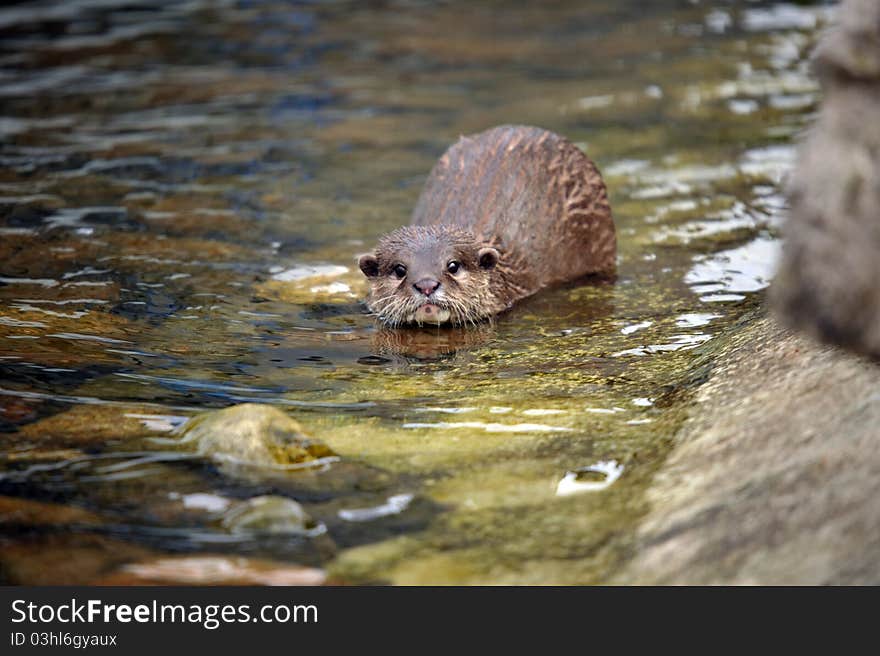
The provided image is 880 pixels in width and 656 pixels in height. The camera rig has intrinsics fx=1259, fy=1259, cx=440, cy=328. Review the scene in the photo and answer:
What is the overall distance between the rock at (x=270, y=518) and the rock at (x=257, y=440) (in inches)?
12.0

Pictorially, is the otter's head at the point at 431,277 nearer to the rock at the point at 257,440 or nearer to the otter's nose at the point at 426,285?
the otter's nose at the point at 426,285

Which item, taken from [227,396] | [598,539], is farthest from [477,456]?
[227,396]

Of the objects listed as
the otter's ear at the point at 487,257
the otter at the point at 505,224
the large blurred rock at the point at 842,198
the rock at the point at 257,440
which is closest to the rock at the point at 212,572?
the rock at the point at 257,440

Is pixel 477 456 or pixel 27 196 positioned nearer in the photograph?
pixel 477 456

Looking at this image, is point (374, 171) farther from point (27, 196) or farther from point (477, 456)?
point (477, 456)

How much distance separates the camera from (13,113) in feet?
26.9

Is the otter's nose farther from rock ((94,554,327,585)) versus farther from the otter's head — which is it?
rock ((94,554,327,585))

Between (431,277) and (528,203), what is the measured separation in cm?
82

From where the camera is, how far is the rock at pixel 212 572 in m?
2.69

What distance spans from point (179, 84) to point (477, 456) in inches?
252

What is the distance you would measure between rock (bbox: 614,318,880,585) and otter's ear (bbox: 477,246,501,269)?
1876 mm

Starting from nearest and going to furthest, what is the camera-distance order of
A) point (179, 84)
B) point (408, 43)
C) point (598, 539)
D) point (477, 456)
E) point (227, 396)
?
point (598, 539) → point (477, 456) → point (227, 396) → point (179, 84) → point (408, 43)

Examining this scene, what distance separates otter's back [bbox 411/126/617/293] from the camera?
5531 millimetres

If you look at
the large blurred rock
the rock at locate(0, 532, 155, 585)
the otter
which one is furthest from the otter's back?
the rock at locate(0, 532, 155, 585)
